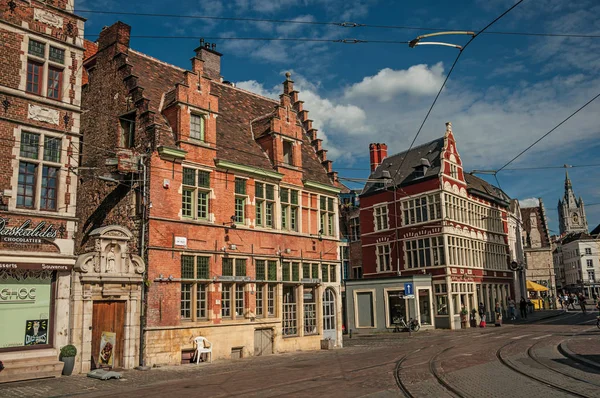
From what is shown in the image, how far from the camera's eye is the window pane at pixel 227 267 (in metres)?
22.6

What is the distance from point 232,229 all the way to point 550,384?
14129 millimetres

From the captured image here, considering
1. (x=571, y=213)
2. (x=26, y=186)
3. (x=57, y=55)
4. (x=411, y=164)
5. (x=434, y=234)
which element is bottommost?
(x=26, y=186)

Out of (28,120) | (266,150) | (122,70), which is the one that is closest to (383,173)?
(266,150)

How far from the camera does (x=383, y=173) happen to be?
45062mm

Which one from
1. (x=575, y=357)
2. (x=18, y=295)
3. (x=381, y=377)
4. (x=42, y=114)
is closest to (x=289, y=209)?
(x=42, y=114)

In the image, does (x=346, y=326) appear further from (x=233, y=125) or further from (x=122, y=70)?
(x=122, y=70)

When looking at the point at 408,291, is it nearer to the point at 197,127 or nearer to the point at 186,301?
the point at 186,301

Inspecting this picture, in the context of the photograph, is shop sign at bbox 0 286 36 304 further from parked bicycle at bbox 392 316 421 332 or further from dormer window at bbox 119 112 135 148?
parked bicycle at bbox 392 316 421 332

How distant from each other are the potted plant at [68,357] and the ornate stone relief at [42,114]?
768 centimetres

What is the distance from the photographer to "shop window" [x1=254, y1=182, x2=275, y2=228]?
81.4ft

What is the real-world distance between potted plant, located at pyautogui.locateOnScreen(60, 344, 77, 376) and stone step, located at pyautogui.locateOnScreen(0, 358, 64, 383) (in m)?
0.16

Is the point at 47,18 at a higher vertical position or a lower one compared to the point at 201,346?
higher

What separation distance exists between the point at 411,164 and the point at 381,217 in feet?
17.3

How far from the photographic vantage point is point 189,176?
2180cm
